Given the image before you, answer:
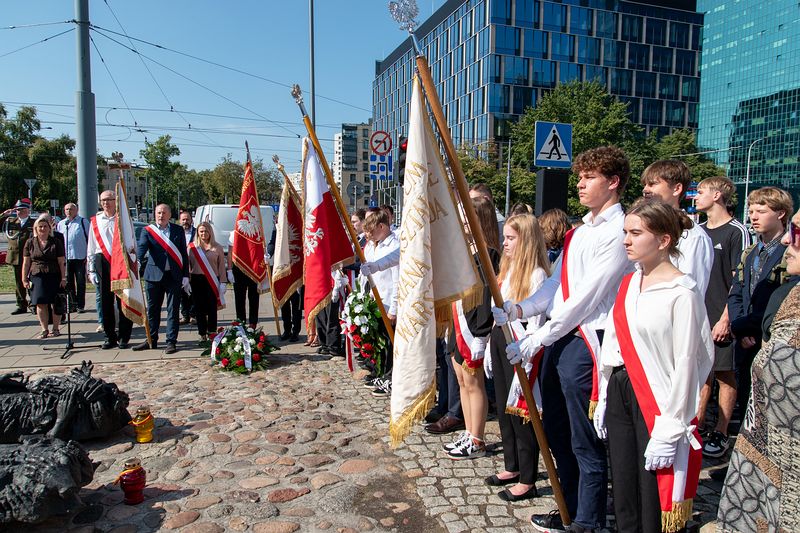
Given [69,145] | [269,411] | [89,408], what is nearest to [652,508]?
[269,411]

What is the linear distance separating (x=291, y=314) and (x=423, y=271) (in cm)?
606

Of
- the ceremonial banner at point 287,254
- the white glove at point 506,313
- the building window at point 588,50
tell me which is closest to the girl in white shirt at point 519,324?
the white glove at point 506,313

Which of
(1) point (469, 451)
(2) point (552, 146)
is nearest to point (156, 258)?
(1) point (469, 451)

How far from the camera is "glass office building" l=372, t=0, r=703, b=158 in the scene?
2296 inches

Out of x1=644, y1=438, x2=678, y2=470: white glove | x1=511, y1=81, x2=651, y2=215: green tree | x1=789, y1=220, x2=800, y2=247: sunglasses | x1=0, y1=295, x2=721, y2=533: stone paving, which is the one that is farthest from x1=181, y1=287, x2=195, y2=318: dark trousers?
x1=511, y1=81, x2=651, y2=215: green tree

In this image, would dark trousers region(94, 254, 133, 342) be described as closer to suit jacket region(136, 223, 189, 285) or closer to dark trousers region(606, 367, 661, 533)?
suit jacket region(136, 223, 189, 285)

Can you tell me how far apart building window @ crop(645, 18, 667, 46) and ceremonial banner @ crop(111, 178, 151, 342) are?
68.8 meters

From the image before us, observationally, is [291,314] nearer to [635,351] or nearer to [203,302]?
[203,302]

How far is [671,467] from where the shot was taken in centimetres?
253

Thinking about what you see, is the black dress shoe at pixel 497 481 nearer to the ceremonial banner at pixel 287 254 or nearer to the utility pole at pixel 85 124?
the ceremonial banner at pixel 287 254

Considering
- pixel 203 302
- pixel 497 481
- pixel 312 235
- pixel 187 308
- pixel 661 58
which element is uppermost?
pixel 661 58

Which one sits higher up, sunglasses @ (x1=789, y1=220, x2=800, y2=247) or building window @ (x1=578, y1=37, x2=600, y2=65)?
building window @ (x1=578, y1=37, x2=600, y2=65)

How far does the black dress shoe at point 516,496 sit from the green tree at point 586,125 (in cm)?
3548

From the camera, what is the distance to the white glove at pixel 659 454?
246 centimetres
